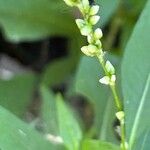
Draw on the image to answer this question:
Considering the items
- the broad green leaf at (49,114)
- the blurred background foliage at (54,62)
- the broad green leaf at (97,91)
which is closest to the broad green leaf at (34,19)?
the blurred background foliage at (54,62)

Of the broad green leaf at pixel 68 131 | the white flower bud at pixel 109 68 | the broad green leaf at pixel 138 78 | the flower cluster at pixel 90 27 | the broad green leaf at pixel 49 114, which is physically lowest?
the broad green leaf at pixel 49 114

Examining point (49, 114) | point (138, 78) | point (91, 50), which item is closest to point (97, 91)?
point (49, 114)

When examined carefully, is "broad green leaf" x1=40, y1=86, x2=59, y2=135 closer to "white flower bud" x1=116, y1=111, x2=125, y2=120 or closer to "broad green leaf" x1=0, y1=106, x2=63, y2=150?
"broad green leaf" x1=0, y1=106, x2=63, y2=150

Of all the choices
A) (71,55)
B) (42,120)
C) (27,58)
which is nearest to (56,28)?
(71,55)

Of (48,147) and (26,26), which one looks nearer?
(48,147)

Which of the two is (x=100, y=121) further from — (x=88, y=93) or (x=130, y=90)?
(x=130, y=90)

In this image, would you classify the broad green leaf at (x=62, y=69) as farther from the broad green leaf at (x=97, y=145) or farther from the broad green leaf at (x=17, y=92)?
the broad green leaf at (x=97, y=145)

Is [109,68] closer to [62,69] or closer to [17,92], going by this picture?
[17,92]
